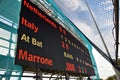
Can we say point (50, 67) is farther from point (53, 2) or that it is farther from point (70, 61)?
point (53, 2)

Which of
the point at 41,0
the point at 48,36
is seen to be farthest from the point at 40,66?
the point at 41,0

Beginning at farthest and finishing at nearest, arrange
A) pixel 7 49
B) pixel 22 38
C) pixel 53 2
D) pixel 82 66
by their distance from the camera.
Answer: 1. pixel 53 2
2. pixel 82 66
3. pixel 7 49
4. pixel 22 38

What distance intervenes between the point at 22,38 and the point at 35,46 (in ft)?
1.46

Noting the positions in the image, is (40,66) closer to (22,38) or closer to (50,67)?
(50,67)

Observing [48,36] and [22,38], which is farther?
[48,36]

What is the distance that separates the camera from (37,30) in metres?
4.09

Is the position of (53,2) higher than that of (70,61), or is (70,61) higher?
(53,2)

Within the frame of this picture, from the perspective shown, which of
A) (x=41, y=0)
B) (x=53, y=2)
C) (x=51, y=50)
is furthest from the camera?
(x=53, y=2)

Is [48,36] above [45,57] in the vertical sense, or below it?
above

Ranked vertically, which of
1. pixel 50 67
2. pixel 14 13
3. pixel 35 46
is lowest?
pixel 50 67

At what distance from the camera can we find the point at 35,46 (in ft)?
12.2

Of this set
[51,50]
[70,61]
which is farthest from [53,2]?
[51,50]

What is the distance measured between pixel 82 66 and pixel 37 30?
3.03m

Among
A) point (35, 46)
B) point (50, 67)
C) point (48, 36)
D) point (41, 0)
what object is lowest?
point (50, 67)
